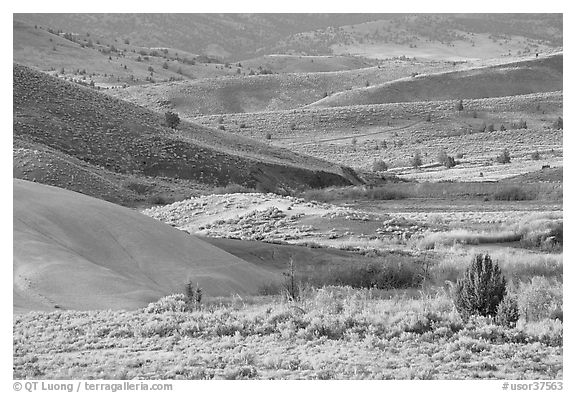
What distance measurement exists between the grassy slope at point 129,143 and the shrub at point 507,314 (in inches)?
1320

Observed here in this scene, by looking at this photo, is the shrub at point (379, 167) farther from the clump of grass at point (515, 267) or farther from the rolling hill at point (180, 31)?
the rolling hill at point (180, 31)

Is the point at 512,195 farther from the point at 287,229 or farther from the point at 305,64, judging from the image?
the point at 305,64

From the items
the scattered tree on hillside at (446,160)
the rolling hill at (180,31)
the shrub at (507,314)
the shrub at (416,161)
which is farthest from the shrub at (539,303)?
the rolling hill at (180,31)

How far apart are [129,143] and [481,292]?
36.6 metres

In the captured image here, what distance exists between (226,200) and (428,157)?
30.3 metres

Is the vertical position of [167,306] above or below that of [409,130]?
below

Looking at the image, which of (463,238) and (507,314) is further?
(463,238)

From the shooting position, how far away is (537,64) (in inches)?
4038

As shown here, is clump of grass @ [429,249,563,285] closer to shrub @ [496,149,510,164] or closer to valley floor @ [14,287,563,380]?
valley floor @ [14,287,563,380]

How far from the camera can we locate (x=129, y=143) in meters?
47.6

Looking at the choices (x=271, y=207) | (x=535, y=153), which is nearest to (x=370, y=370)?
(x=271, y=207)

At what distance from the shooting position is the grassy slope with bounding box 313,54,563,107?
92688mm

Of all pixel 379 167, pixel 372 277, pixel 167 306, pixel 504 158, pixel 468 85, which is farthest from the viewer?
pixel 468 85

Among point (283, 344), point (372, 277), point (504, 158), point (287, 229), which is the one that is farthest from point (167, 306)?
point (504, 158)
